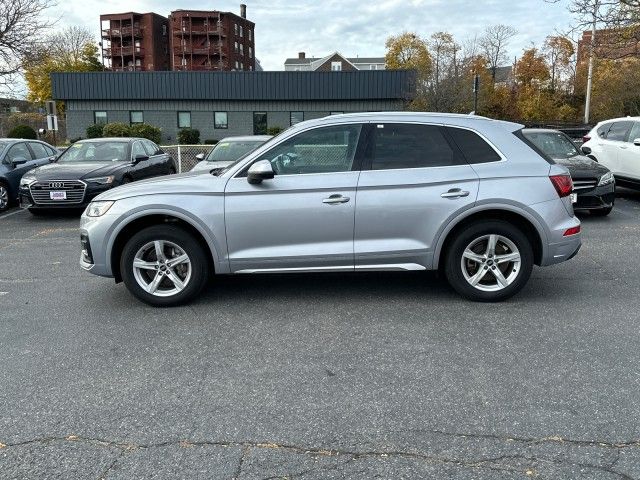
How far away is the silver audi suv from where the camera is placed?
16.6ft

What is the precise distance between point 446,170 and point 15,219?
9.50m

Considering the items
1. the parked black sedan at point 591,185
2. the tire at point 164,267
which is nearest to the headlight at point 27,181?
the tire at point 164,267

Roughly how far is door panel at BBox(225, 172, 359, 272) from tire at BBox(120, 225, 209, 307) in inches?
14.5

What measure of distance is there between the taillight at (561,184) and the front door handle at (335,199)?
1.96 meters

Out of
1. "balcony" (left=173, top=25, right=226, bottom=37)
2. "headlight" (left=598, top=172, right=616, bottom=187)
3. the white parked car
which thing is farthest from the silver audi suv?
"balcony" (left=173, top=25, right=226, bottom=37)

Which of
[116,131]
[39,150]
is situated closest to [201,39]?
[116,131]

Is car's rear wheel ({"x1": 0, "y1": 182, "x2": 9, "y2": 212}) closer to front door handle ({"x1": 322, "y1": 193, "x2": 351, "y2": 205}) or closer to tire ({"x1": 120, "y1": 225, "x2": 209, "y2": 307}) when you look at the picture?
tire ({"x1": 120, "y1": 225, "x2": 209, "y2": 307})

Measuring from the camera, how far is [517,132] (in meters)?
5.42

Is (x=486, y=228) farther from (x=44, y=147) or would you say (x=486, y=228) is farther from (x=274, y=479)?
(x=44, y=147)

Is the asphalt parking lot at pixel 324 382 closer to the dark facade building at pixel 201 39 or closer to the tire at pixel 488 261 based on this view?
the tire at pixel 488 261

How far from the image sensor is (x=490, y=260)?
5.23 metres

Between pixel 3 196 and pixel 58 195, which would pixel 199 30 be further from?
pixel 58 195

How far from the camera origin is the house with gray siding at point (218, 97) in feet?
117

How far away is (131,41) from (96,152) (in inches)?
2862
